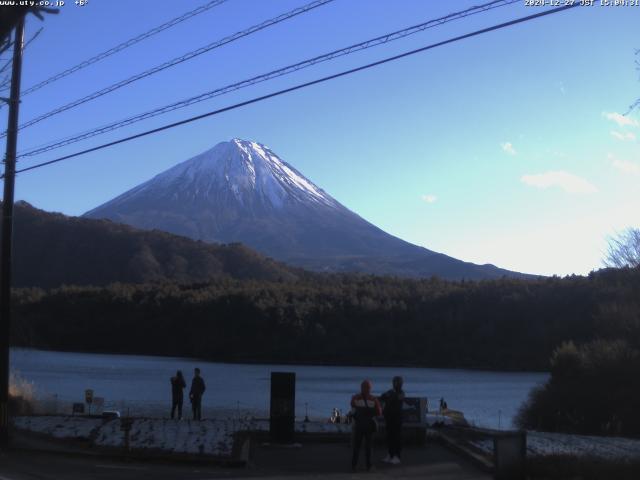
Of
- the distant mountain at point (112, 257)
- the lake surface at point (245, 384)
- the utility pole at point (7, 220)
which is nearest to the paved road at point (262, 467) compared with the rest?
the utility pole at point (7, 220)

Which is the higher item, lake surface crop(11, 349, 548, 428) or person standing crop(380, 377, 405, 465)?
person standing crop(380, 377, 405, 465)

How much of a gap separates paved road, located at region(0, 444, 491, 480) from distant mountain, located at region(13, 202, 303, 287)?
11006cm

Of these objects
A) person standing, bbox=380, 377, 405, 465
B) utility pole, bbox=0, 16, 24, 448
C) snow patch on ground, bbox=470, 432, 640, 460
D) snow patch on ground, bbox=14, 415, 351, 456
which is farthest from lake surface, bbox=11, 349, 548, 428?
person standing, bbox=380, 377, 405, 465

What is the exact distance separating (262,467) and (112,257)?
124 m

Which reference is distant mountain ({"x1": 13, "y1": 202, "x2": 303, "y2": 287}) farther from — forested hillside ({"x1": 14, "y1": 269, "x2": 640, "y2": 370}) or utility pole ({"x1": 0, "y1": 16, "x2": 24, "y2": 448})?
utility pole ({"x1": 0, "y1": 16, "x2": 24, "y2": 448})

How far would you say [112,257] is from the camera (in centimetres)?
13462

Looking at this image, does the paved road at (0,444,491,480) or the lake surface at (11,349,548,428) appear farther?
the lake surface at (11,349,548,428)

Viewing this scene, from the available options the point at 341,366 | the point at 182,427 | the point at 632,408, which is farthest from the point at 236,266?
the point at 182,427

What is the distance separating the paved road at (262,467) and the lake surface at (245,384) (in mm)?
19006

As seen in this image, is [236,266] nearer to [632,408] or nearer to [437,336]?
[437,336]

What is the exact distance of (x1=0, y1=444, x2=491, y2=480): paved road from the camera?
42.5ft

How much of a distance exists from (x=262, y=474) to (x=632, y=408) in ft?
63.4

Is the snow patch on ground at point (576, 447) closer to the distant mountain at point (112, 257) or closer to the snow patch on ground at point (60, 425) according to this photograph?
the snow patch on ground at point (60, 425)

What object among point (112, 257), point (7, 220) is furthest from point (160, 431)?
point (112, 257)
